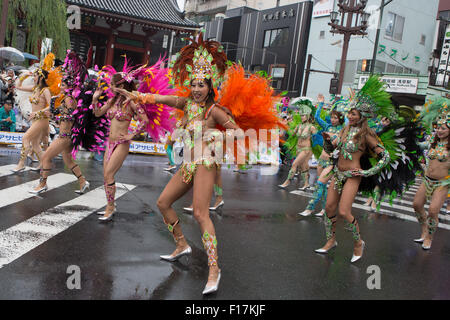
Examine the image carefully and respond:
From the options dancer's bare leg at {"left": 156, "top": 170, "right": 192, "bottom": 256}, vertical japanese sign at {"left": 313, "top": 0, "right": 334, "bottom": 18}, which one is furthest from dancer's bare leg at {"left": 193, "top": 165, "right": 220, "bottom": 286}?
vertical japanese sign at {"left": 313, "top": 0, "right": 334, "bottom": 18}

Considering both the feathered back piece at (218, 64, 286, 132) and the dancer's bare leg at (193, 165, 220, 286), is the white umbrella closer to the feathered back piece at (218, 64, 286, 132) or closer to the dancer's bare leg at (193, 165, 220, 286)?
the feathered back piece at (218, 64, 286, 132)

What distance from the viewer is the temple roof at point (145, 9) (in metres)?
19.4

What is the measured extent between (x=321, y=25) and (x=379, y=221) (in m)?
26.1

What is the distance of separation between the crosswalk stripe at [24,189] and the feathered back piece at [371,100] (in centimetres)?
505

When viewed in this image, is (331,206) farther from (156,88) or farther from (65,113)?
(65,113)

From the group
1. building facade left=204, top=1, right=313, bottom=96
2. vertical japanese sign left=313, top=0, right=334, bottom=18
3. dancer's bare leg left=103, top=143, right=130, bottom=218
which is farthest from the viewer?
building facade left=204, top=1, right=313, bottom=96

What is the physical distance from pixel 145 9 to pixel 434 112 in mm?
17657

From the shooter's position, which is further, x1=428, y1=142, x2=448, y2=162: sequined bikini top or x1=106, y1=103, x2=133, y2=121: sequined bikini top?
x1=428, y1=142, x2=448, y2=162: sequined bikini top

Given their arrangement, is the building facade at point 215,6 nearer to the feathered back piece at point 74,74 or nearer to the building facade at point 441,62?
the building facade at point 441,62

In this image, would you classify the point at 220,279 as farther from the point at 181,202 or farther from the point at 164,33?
the point at 164,33

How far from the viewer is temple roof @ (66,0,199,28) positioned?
19391 millimetres

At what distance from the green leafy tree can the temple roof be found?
2.85 m

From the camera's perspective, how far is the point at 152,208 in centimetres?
702

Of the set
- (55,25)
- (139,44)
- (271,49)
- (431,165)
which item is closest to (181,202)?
(431,165)
